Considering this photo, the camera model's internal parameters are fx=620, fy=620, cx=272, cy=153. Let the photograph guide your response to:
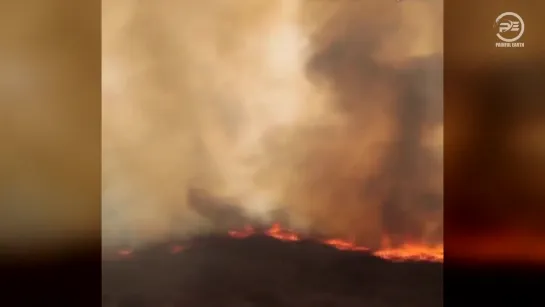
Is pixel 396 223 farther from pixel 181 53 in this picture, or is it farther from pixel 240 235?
pixel 181 53

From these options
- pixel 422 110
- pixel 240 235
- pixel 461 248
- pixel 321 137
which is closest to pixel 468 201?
pixel 461 248

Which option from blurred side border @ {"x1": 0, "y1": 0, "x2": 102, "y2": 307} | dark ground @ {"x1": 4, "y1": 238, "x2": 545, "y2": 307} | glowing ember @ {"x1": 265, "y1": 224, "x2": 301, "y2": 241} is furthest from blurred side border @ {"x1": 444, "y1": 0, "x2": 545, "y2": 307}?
blurred side border @ {"x1": 0, "y1": 0, "x2": 102, "y2": 307}

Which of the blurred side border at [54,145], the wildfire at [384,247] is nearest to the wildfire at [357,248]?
the wildfire at [384,247]

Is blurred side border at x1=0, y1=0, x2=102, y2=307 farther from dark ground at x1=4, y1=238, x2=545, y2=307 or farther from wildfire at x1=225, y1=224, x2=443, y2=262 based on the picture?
wildfire at x1=225, y1=224, x2=443, y2=262

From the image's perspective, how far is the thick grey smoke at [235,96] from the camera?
3.99ft

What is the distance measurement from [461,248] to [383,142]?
10.1 inches

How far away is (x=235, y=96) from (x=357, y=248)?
15.1 inches

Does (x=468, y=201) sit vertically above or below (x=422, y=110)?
below

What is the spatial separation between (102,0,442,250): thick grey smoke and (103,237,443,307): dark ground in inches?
1.8

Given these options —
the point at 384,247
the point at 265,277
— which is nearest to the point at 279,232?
→ the point at 265,277

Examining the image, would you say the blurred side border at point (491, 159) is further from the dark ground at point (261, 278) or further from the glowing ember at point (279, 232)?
the glowing ember at point (279, 232)

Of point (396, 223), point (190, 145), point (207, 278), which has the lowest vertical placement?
point (207, 278)

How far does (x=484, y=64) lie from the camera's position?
1.22m

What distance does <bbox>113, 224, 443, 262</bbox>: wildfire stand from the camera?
1217 millimetres
